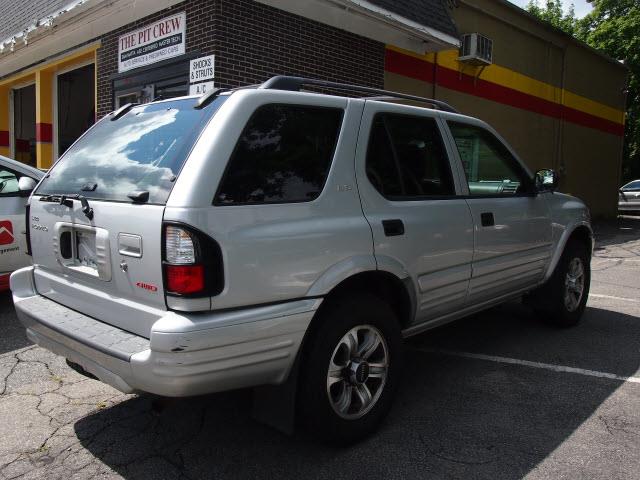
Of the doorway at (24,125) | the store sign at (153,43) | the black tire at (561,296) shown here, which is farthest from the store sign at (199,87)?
the doorway at (24,125)

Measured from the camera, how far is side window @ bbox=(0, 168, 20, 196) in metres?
5.54

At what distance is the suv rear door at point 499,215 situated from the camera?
391 centimetres

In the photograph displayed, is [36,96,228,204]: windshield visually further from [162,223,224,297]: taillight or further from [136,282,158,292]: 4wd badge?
[136,282,158,292]: 4wd badge

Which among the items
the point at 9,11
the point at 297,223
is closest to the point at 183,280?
the point at 297,223

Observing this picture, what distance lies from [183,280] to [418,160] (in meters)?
1.81

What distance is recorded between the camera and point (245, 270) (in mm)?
2479

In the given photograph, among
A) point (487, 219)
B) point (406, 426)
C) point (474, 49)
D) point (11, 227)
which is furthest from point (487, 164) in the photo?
point (474, 49)

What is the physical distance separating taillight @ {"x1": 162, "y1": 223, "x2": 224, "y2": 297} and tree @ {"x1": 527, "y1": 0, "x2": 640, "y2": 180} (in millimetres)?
25389

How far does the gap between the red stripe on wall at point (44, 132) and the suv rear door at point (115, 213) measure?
9.80m

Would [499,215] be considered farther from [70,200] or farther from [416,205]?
[70,200]

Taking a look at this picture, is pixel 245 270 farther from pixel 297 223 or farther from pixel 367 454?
pixel 367 454

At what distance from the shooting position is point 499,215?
4066mm

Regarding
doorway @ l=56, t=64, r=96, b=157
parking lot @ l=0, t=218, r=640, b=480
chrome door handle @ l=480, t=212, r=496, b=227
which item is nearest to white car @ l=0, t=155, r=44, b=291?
parking lot @ l=0, t=218, r=640, b=480

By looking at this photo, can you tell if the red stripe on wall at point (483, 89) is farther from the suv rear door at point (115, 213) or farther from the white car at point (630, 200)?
the suv rear door at point (115, 213)
